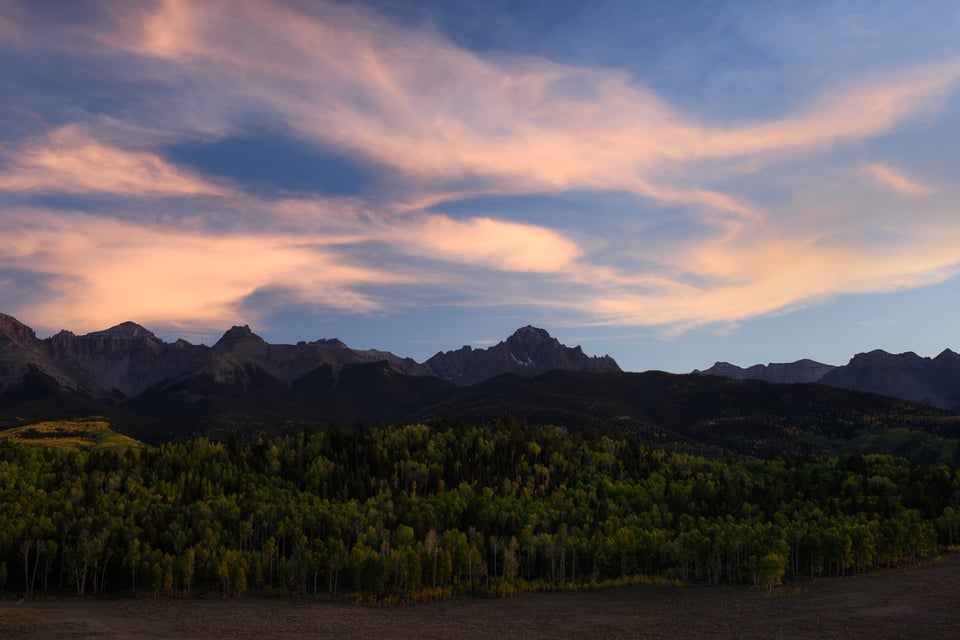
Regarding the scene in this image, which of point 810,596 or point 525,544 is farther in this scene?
point 525,544

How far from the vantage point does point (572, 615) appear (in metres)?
115

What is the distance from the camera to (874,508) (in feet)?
600

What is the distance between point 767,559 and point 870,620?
3426 centimetres

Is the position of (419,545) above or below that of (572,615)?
above

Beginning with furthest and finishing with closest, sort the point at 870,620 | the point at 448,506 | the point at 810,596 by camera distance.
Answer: the point at 448,506 < the point at 810,596 < the point at 870,620

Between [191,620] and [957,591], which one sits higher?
[957,591]

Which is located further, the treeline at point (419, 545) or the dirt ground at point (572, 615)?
the treeline at point (419, 545)

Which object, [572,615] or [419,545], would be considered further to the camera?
[419,545]

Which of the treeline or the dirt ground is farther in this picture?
the treeline

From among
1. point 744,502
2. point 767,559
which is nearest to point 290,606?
point 767,559

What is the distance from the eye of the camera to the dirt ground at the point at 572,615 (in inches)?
3841

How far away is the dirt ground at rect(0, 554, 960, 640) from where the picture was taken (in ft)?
320

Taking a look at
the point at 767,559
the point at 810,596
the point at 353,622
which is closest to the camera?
the point at 353,622

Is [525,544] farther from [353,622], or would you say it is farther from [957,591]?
[957,591]
